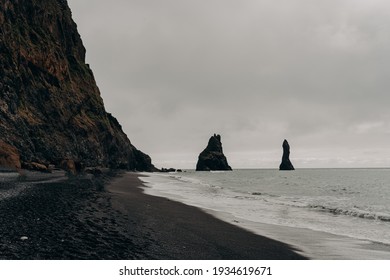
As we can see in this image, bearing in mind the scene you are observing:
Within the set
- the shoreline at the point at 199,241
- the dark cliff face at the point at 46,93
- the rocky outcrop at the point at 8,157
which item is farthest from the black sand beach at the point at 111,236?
the dark cliff face at the point at 46,93

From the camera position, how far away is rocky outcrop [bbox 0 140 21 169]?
3691 cm

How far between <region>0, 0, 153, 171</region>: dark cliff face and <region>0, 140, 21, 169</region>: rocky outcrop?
34.4 feet

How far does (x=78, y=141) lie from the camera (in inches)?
3056

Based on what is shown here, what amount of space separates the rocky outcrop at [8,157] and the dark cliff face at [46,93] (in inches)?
413

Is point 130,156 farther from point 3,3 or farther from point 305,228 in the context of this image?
point 305,228

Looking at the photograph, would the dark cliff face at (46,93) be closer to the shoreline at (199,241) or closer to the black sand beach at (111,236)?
the black sand beach at (111,236)

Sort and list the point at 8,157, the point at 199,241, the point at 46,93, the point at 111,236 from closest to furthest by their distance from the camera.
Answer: the point at 111,236
the point at 199,241
the point at 8,157
the point at 46,93

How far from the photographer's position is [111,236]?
1087cm

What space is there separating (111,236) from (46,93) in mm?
69579

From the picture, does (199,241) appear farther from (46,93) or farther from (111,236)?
(46,93)

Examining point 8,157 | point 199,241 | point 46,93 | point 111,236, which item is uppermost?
point 46,93

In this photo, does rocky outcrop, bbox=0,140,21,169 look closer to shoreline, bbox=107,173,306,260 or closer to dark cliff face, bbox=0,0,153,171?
dark cliff face, bbox=0,0,153,171

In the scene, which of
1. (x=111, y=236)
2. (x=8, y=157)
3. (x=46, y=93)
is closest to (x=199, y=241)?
(x=111, y=236)

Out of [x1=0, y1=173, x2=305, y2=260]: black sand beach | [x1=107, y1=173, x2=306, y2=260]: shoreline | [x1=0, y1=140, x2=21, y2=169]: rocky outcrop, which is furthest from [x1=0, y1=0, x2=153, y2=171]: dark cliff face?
[x1=107, y1=173, x2=306, y2=260]: shoreline
